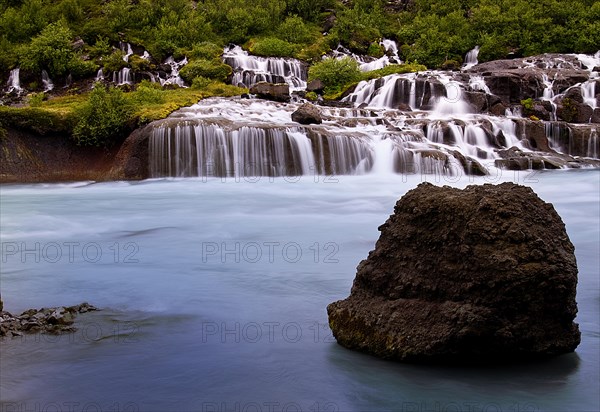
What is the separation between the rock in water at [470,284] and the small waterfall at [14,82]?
27.5 meters

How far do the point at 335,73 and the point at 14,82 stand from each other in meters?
14.1

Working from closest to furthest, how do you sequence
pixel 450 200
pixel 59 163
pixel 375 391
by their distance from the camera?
pixel 375 391 < pixel 450 200 < pixel 59 163

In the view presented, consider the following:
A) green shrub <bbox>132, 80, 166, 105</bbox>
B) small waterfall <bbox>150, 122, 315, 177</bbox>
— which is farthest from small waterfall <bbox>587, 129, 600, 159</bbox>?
green shrub <bbox>132, 80, 166, 105</bbox>

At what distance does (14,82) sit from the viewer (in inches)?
1166

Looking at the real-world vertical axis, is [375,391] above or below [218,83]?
below

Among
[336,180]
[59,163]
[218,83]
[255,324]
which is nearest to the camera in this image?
[255,324]

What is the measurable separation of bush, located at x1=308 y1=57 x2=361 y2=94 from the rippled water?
16.4 metres

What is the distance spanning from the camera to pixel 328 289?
7.13 m

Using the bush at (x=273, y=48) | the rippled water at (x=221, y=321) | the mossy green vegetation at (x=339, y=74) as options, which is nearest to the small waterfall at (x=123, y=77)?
the bush at (x=273, y=48)

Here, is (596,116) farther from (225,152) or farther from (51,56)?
(51,56)

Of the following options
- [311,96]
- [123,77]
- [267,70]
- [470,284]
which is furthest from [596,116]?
[470,284]

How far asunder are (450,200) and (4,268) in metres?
5.90

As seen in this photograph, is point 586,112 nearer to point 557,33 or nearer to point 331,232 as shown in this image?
point 557,33

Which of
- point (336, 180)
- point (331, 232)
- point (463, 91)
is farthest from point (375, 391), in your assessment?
point (463, 91)
